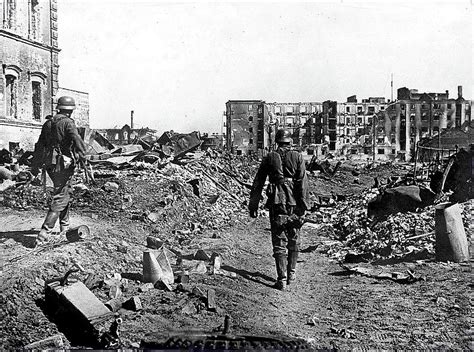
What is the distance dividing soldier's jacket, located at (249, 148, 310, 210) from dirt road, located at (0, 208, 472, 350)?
1240 mm

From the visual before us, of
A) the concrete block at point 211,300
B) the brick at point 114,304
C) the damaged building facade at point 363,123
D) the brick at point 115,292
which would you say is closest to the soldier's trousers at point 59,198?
the brick at point 115,292

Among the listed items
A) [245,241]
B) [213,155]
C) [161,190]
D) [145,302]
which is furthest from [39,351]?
[213,155]

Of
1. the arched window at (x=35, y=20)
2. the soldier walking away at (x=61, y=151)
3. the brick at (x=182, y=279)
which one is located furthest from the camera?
the arched window at (x=35, y=20)

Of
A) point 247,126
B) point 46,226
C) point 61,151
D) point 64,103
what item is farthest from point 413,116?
point 46,226

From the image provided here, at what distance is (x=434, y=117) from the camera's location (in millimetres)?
77062

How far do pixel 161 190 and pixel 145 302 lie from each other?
7.78 m

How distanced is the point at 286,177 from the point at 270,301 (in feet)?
6.19

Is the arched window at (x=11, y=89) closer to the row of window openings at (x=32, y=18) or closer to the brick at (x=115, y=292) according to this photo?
the row of window openings at (x=32, y=18)

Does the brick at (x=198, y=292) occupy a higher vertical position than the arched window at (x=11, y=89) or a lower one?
lower

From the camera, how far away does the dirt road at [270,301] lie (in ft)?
14.9

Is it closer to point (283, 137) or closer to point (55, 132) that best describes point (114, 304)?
point (283, 137)

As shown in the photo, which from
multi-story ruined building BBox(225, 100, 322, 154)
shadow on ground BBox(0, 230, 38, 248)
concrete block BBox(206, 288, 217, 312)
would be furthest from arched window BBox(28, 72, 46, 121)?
multi-story ruined building BBox(225, 100, 322, 154)

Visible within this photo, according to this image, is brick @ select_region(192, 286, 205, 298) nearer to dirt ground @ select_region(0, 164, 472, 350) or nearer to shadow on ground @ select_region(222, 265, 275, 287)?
dirt ground @ select_region(0, 164, 472, 350)

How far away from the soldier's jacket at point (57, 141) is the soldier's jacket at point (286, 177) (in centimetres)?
311
